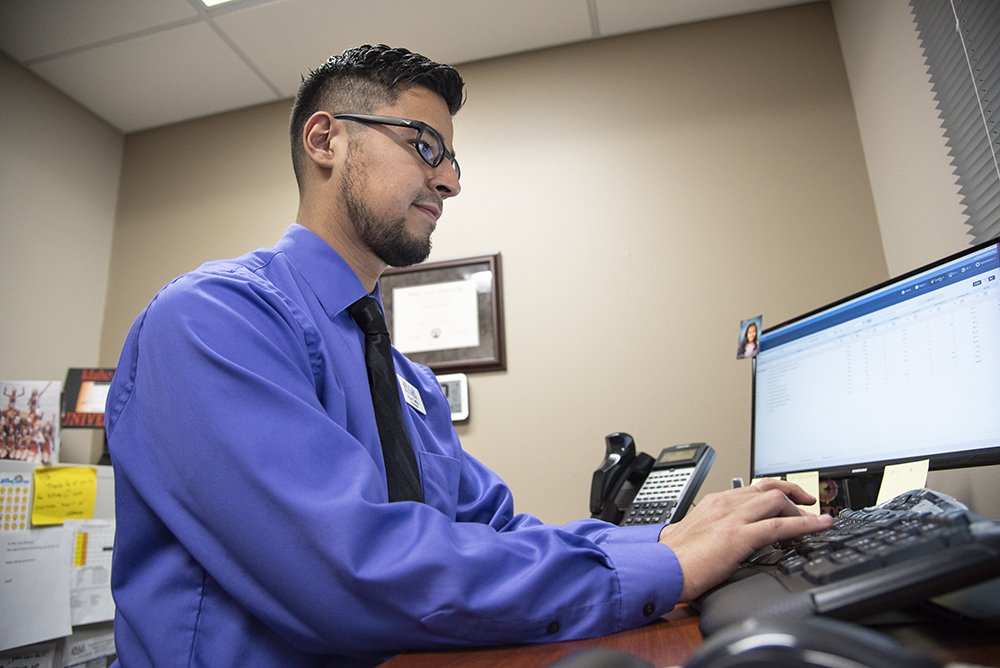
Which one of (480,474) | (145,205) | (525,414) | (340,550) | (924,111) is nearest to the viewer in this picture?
(340,550)

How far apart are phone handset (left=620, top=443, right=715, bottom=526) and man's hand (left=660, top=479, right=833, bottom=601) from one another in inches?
20.2

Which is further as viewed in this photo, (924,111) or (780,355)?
(924,111)

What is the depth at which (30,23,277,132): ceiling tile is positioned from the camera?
6.82 ft

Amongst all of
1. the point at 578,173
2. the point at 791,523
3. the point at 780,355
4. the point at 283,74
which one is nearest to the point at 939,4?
the point at 780,355

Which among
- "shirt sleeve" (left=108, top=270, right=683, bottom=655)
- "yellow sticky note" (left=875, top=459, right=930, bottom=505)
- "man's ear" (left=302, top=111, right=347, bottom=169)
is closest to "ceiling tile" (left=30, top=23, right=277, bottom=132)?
"man's ear" (left=302, top=111, right=347, bottom=169)

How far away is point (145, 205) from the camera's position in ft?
8.09

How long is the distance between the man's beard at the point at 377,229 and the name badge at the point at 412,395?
0.22 metres

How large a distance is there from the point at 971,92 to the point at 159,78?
Answer: 2.52 meters

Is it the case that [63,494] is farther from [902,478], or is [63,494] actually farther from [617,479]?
[902,478]

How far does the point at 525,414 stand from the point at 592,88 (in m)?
1.17

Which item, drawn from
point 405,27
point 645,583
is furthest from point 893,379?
point 405,27

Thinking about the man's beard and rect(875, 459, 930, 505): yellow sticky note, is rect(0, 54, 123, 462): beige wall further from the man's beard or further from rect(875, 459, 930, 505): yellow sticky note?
rect(875, 459, 930, 505): yellow sticky note

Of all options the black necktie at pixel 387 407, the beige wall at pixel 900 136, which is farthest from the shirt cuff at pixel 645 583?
the beige wall at pixel 900 136

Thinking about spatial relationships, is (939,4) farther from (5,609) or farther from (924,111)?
(5,609)
